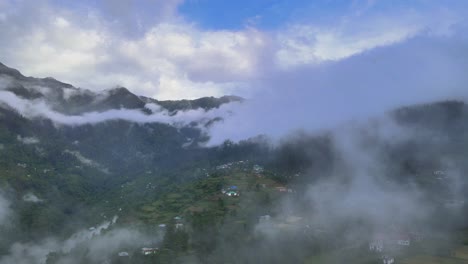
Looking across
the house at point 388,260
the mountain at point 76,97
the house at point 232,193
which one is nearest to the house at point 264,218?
the house at point 232,193

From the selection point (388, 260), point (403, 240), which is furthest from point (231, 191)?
point (388, 260)

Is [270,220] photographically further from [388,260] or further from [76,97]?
[76,97]

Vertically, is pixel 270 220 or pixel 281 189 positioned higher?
pixel 281 189

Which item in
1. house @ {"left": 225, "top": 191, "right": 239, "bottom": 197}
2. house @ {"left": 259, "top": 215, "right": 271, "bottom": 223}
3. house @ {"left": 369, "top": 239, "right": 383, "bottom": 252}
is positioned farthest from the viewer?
house @ {"left": 225, "top": 191, "right": 239, "bottom": 197}

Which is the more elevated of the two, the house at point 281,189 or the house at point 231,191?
the house at point 281,189

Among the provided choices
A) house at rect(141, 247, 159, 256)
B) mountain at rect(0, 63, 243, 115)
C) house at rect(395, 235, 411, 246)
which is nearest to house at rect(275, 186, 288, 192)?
house at rect(395, 235, 411, 246)

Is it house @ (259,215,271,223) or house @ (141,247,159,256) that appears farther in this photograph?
house @ (259,215,271,223)

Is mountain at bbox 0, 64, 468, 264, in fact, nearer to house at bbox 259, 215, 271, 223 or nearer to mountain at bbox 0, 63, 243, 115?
house at bbox 259, 215, 271, 223

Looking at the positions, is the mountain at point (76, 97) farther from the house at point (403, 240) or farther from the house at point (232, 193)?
the house at point (403, 240)
